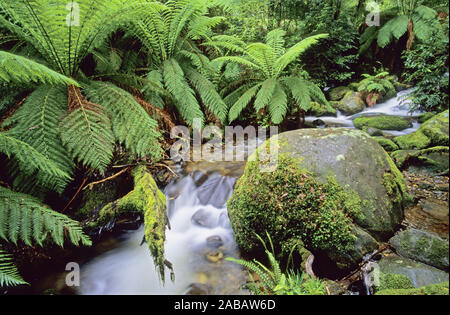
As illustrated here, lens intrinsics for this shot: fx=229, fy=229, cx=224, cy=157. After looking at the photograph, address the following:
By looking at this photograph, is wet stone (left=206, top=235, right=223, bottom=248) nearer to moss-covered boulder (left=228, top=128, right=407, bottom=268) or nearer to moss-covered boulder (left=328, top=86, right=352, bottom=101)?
moss-covered boulder (left=228, top=128, right=407, bottom=268)

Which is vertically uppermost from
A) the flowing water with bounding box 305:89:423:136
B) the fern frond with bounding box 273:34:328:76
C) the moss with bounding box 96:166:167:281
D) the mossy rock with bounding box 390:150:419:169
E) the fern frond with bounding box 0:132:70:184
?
the fern frond with bounding box 273:34:328:76

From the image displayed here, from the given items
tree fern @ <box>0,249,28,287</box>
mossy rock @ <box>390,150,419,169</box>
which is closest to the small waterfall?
tree fern @ <box>0,249,28,287</box>

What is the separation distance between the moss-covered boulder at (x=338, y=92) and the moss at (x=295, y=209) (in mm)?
4891

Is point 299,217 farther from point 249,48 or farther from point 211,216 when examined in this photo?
point 249,48

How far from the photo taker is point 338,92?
20.0 ft

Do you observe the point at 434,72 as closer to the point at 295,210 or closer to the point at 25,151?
the point at 295,210

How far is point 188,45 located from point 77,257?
3.60 m

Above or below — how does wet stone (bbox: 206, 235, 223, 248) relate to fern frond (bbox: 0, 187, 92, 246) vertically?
below

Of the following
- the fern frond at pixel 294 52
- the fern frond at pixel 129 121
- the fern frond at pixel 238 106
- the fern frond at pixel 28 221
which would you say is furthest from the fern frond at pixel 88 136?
the fern frond at pixel 294 52

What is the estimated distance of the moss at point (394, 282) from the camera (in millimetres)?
1308

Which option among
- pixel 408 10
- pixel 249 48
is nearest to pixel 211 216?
pixel 249 48

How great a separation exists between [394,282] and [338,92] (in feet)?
18.8

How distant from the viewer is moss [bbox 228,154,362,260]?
1679 mm

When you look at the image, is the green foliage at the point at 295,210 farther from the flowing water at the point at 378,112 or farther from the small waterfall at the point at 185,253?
the flowing water at the point at 378,112
